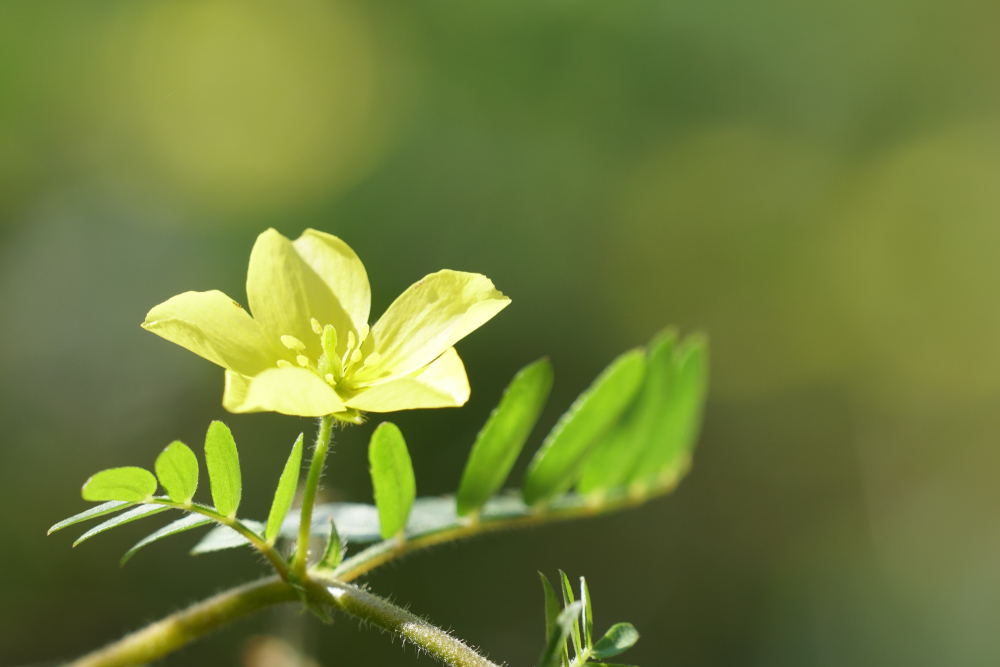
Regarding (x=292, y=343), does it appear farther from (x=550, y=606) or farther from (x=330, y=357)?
(x=550, y=606)

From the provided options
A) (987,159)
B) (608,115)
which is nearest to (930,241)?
(987,159)

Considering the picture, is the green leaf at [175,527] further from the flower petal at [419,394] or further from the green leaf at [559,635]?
the green leaf at [559,635]

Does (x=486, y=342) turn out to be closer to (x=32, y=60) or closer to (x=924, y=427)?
(x=32, y=60)

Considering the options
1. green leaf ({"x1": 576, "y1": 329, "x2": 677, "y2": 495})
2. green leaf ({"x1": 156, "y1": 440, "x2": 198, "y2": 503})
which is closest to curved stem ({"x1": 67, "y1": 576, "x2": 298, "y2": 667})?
green leaf ({"x1": 156, "y1": 440, "x2": 198, "y2": 503})

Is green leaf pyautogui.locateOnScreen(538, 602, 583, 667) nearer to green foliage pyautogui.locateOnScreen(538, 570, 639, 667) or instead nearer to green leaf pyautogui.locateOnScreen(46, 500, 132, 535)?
green foliage pyautogui.locateOnScreen(538, 570, 639, 667)

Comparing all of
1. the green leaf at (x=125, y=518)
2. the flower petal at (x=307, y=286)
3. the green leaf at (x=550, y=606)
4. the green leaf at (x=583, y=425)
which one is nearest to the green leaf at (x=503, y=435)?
the green leaf at (x=583, y=425)

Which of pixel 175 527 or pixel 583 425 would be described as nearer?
pixel 175 527

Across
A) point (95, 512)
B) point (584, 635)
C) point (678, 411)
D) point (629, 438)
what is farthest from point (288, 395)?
point (678, 411)
